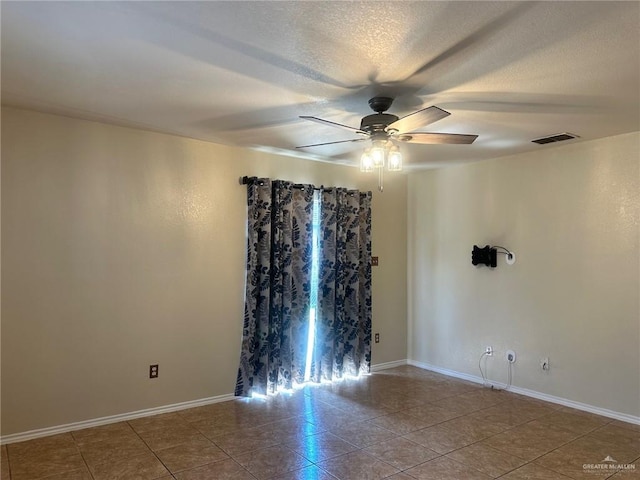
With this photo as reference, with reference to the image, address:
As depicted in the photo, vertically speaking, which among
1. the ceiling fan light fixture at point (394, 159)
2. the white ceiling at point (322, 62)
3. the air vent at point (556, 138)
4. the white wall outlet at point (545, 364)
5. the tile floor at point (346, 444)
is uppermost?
the white ceiling at point (322, 62)

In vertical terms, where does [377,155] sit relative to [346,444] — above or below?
above

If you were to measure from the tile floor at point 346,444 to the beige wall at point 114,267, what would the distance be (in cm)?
34

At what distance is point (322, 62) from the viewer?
2.29m

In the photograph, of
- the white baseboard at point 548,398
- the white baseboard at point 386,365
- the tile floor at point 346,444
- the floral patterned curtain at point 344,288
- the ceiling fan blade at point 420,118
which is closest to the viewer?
the ceiling fan blade at point 420,118

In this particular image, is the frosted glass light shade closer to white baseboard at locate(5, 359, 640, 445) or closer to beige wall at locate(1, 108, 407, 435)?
beige wall at locate(1, 108, 407, 435)

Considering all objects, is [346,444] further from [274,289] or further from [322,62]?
[322,62]

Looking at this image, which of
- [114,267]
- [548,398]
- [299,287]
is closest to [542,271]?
[548,398]

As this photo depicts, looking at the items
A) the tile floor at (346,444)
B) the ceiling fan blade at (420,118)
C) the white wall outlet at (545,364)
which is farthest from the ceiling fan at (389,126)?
the white wall outlet at (545,364)

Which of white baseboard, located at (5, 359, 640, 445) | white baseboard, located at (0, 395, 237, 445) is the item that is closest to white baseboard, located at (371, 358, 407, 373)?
white baseboard, located at (5, 359, 640, 445)

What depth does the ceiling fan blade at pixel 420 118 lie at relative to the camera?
2357mm

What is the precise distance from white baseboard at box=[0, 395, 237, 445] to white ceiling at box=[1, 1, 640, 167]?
7.90ft

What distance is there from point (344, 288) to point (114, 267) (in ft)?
7.90

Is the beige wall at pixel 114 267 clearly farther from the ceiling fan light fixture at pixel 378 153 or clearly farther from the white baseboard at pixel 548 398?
the white baseboard at pixel 548 398

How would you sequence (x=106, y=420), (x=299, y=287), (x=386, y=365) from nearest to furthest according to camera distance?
(x=106, y=420) < (x=299, y=287) < (x=386, y=365)
